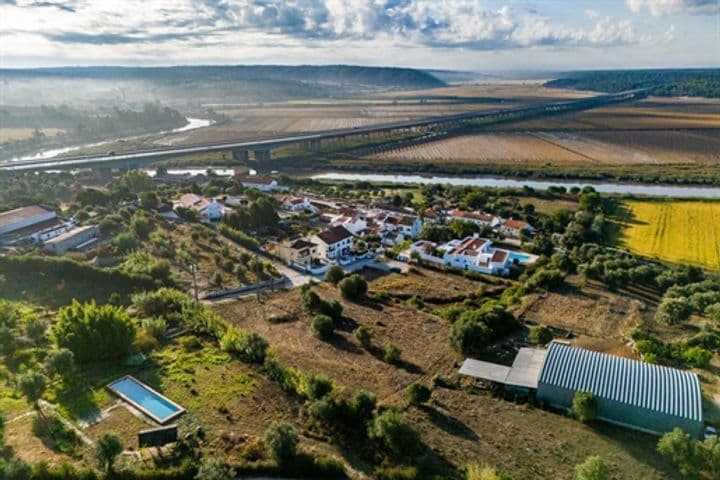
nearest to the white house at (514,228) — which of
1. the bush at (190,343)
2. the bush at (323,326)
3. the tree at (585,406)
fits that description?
the bush at (323,326)

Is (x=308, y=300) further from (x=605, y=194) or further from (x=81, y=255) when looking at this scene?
(x=605, y=194)

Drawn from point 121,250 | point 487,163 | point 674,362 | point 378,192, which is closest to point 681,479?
point 674,362

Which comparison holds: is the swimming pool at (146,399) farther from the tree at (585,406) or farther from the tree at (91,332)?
the tree at (585,406)

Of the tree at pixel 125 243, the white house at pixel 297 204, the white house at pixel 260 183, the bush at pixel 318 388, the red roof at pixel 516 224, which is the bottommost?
the white house at pixel 260 183

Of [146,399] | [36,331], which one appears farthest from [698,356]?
[36,331]

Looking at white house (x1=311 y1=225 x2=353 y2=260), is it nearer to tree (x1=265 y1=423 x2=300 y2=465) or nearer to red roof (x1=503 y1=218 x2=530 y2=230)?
red roof (x1=503 y1=218 x2=530 y2=230)

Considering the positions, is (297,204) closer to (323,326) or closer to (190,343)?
(323,326)
